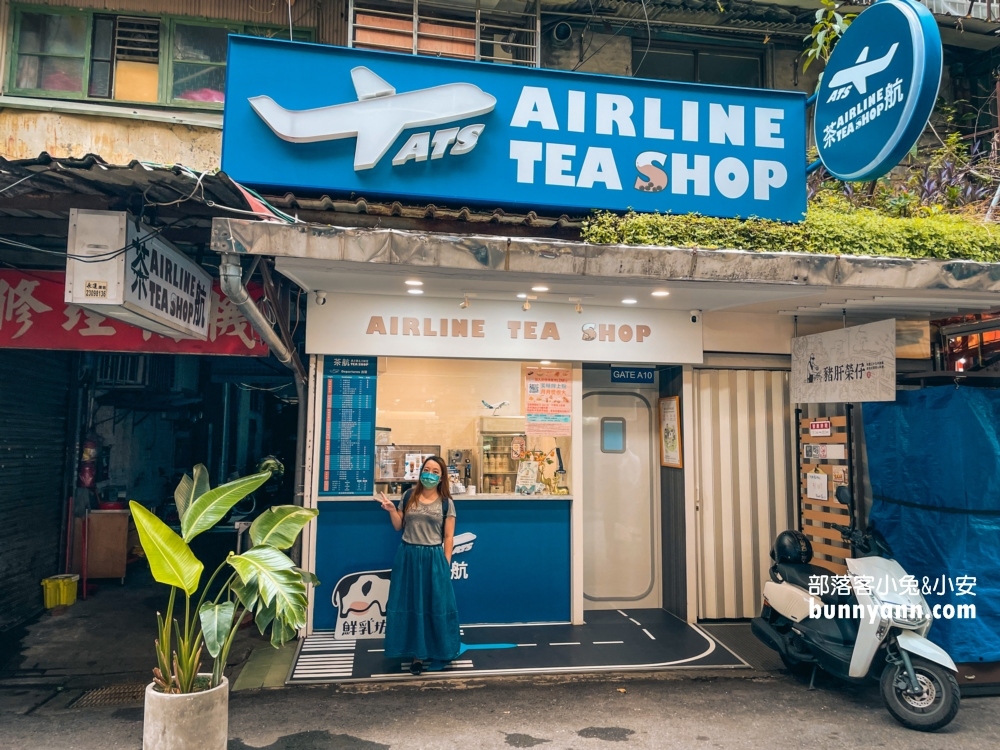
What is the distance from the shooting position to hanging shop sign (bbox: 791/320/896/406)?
20.1 feet

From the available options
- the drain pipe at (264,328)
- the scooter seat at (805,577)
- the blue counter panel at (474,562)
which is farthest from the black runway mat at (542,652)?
the drain pipe at (264,328)

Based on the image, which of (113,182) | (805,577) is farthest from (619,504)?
(113,182)

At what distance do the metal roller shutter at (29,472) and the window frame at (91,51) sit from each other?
131 inches

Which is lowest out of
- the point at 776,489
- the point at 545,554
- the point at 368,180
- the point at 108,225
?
the point at 545,554

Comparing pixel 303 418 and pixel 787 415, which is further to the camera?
pixel 787 415

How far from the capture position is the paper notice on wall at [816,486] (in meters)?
7.12

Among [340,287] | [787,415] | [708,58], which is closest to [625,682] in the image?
[787,415]

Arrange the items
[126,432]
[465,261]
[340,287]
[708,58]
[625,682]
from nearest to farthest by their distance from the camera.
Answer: [465,261] → [625,682] → [340,287] → [708,58] → [126,432]

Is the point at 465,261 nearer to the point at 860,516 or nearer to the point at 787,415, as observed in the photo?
the point at 787,415

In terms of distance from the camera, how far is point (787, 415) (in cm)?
791

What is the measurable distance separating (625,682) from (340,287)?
4.45 meters

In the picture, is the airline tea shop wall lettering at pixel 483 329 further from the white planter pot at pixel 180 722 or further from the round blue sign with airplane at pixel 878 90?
the white planter pot at pixel 180 722

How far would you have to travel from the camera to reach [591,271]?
5.47 metres

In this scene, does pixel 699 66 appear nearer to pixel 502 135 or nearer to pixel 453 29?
pixel 453 29
